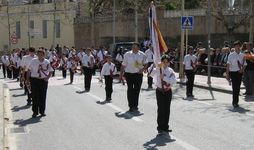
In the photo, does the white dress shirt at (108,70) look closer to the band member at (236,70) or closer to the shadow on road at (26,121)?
the band member at (236,70)

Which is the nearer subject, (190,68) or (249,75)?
(190,68)

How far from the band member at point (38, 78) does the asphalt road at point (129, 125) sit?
0.43 metres

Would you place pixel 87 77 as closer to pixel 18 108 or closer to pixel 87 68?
pixel 87 68

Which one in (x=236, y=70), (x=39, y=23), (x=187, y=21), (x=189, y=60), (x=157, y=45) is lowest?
(x=236, y=70)

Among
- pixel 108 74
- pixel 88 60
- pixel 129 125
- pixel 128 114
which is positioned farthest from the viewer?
pixel 88 60

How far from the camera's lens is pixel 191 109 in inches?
606

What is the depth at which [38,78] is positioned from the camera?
1443cm

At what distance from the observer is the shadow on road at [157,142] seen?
392 inches

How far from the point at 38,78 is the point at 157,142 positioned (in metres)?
5.06

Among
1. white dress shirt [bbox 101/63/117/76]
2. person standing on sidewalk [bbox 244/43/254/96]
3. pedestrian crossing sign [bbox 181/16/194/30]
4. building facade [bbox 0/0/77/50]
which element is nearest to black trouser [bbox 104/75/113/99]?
white dress shirt [bbox 101/63/117/76]

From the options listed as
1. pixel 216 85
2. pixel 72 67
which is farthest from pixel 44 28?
pixel 216 85

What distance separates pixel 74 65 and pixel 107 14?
92.5 ft

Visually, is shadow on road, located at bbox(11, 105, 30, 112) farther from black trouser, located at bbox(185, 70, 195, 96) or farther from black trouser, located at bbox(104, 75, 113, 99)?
black trouser, located at bbox(185, 70, 195, 96)

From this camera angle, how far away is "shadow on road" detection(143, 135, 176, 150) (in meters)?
9.95
